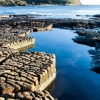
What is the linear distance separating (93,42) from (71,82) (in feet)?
50.0

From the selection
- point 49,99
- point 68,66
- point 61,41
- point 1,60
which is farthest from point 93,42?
point 49,99

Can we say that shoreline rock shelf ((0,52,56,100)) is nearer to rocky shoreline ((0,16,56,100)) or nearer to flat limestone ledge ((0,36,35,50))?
rocky shoreline ((0,16,56,100))

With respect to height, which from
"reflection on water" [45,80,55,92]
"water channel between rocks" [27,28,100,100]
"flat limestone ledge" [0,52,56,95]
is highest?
"flat limestone ledge" [0,52,56,95]

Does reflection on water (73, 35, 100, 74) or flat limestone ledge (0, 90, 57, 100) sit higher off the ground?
flat limestone ledge (0, 90, 57, 100)

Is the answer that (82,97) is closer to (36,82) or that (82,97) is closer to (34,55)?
(36,82)

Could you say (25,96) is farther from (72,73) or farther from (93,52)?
(93,52)

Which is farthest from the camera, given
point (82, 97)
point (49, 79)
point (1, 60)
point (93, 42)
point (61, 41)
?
point (61, 41)

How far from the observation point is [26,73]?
53.1 ft

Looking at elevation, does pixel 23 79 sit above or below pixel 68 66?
above

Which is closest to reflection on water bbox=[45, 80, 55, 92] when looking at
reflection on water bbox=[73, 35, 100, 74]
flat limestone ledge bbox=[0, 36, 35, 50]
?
reflection on water bbox=[73, 35, 100, 74]

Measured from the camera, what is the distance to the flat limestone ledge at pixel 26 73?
1370 centimetres

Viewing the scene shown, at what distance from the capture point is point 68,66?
74.4ft

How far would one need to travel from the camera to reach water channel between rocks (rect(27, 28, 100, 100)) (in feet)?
54.3

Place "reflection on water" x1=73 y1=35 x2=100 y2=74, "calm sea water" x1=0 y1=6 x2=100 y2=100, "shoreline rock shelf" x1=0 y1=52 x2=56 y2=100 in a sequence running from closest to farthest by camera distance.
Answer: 1. "shoreline rock shelf" x1=0 y1=52 x2=56 y2=100
2. "calm sea water" x1=0 y1=6 x2=100 y2=100
3. "reflection on water" x1=73 y1=35 x2=100 y2=74
